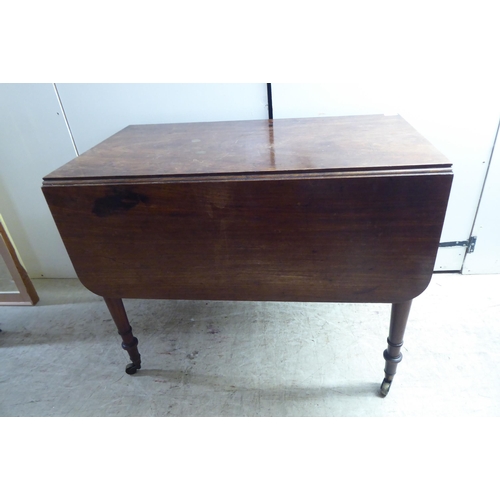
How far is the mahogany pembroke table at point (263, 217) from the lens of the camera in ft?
2.84

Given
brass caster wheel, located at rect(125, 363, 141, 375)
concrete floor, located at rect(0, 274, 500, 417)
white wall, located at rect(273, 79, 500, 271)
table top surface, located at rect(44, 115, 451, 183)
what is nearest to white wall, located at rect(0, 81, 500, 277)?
white wall, located at rect(273, 79, 500, 271)

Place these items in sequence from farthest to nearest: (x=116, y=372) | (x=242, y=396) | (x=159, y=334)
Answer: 1. (x=159, y=334)
2. (x=116, y=372)
3. (x=242, y=396)

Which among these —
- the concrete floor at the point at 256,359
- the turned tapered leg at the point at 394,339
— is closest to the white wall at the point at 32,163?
the concrete floor at the point at 256,359

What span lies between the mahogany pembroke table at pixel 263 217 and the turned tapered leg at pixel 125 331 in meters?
0.10

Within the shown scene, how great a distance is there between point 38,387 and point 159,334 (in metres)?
0.47

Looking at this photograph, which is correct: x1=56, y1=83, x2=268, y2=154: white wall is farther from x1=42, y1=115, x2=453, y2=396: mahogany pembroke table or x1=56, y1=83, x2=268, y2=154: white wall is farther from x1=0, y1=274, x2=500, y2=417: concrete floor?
x1=0, y1=274, x2=500, y2=417: concrete floor

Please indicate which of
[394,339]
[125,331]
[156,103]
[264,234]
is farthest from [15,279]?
[394,339]

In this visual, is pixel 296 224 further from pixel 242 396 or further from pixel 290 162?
pixel 242 396

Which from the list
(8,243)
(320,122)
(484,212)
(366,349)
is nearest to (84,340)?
(8,243)

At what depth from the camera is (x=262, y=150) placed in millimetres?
1032

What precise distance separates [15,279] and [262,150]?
1.40 metres

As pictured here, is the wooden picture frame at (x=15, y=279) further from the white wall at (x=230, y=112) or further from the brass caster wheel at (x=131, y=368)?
the brass caster wheel at (x=131, y=368)

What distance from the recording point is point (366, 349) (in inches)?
54.8

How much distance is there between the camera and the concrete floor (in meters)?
1.22
